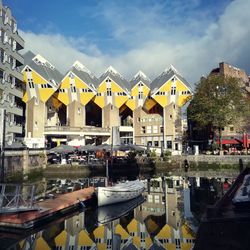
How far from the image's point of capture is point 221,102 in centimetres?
6744

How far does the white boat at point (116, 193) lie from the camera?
95.8ft

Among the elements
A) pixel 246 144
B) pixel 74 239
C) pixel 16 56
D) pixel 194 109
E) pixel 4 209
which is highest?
pixel 16 56

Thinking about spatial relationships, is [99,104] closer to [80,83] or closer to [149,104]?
[80,83]

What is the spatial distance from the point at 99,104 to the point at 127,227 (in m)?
65.1

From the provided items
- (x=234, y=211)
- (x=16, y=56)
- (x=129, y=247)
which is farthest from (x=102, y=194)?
(x=16, y=56)

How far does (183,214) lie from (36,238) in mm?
11440

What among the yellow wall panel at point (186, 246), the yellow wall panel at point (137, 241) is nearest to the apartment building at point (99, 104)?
the yellow wall panel at point (137, 241)

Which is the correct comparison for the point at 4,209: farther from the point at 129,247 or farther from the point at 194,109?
the point at 194,109

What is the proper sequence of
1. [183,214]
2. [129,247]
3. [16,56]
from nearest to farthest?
[129,247] < [183,214] < [16,56]

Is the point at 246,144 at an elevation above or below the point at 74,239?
above

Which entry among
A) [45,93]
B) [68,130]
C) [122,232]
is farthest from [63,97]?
[122,232]

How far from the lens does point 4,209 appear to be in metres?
21.8

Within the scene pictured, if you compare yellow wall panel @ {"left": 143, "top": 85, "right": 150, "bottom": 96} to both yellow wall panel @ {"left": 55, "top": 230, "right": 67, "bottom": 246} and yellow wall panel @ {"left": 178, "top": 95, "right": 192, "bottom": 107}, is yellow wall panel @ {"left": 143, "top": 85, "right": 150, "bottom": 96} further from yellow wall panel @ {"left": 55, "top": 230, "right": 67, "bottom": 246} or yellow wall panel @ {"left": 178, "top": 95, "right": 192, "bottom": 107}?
yellow wall panel @ {"left": 55, "top": 230, "right": 67, "bottom": 246}

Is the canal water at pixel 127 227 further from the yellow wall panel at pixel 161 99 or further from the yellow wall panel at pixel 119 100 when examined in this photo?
the yellow wall panel at pixel 119 100
